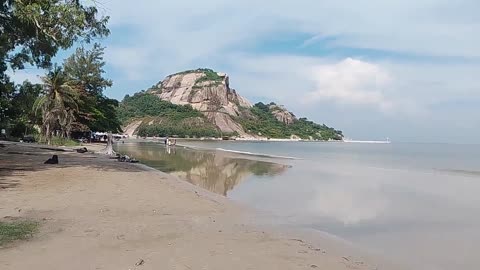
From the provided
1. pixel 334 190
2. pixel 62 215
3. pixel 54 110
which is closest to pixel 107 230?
pixel 62 215

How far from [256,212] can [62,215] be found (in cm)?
526

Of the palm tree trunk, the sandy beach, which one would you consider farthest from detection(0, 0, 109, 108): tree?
the palm tree trunk

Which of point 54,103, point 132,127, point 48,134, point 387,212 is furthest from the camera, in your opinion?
point 132,127

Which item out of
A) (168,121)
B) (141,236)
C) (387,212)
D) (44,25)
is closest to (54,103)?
(44,25)

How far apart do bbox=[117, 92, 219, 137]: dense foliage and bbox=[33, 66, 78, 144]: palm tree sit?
108603 mm

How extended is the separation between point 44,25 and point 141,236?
1207 cm

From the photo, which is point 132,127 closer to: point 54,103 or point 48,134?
point 54,103

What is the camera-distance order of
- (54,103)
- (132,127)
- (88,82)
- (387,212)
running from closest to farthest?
(387,212) → (54,103) → (88,82) → (132,127)

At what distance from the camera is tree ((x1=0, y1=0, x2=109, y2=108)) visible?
1599 cm

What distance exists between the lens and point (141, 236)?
7828 millimetres

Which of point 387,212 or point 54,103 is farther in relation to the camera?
point 54,103

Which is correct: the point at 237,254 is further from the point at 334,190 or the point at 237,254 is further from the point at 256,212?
the point at 334,190

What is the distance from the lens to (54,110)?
49156mm

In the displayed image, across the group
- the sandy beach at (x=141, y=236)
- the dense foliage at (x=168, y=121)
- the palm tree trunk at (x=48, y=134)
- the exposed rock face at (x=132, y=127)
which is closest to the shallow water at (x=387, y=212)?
the sandy beach at (x=141, y=236)
